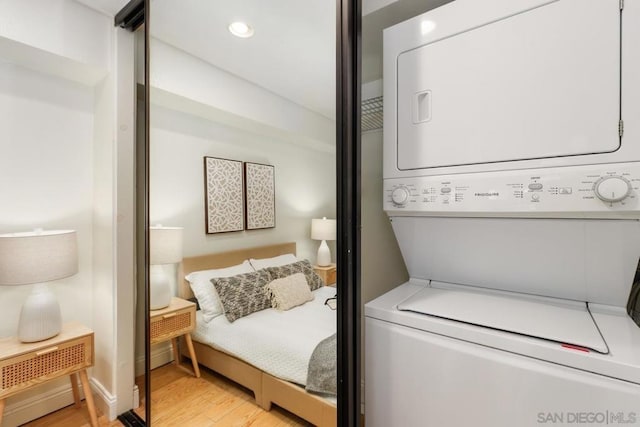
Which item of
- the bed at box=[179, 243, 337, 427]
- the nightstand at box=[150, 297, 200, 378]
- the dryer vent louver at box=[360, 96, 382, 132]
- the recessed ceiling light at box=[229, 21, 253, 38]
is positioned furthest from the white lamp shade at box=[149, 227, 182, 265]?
the dryer vent louver at box=[360, 96, 382, 132]

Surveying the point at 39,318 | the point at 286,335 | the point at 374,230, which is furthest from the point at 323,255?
the point at 39,318

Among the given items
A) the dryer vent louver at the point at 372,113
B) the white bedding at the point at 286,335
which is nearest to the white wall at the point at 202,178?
the white bedding at the point at 286,335

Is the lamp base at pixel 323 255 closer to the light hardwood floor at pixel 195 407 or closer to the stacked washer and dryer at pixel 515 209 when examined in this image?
the stacked washer and dryer at pixel 515 209

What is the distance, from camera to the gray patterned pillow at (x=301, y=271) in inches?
47.2

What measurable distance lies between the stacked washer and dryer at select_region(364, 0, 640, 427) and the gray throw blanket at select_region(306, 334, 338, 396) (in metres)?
0.14

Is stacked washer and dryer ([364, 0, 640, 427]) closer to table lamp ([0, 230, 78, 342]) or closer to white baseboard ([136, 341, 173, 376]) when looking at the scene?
white baseboard ([136, 341, 173, 376])

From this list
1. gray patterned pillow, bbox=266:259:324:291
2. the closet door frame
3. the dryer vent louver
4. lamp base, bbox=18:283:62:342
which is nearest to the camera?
the closet door frame

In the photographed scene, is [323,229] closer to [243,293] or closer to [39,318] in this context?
[243,293]

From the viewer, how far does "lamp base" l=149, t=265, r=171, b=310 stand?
1688 millimetres

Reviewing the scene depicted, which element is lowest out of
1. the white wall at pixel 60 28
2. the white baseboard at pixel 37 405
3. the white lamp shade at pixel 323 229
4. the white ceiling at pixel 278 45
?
the white baseboard at pixel 37 405

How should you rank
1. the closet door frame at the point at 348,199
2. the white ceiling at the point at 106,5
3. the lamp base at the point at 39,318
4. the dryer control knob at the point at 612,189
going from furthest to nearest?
1. the white ceiling at the point at 106,5
2. the lamp base at the point at 39,318
3. the closet door frame at the point at 348,199
4. the dryer control knob at the point at 612,189

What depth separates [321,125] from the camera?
117 centimetres

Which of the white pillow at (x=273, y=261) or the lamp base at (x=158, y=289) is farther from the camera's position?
the lamp base at (x=158, y=289)

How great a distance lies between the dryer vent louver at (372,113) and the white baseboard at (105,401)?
7.48ft
